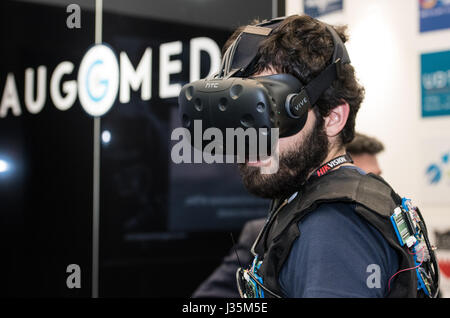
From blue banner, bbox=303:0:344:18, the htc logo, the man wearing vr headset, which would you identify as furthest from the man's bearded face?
blue banner, bbox=303:0:344:18

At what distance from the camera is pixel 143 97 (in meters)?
3.02

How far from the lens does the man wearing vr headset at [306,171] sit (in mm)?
897

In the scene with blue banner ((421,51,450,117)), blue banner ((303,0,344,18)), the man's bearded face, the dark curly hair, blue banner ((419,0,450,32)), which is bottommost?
the man's bearded face

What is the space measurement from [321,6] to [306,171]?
7.12 ft

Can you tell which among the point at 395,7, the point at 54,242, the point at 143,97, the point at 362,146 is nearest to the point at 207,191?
the point at 143,97

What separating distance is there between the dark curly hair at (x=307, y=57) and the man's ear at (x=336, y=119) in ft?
0.03

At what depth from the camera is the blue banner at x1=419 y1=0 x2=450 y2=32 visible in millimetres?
2604

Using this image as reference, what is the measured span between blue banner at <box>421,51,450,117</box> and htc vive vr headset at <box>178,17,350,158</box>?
1.62 metres

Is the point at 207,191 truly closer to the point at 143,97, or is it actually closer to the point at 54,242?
the point at 143,97

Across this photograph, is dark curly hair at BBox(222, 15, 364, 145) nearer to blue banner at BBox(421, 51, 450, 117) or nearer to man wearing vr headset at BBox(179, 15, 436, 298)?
man wearing vr headset at BBox(179, 15, 436, 298)
